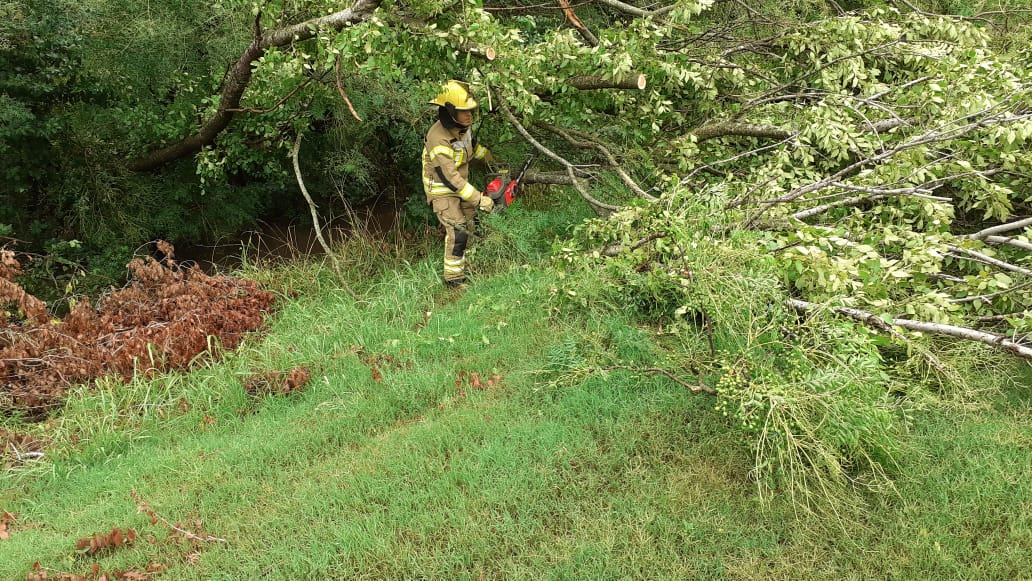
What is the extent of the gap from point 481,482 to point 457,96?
3394 mm

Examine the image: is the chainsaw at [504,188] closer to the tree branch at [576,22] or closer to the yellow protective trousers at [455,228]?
the yellow protective trousers at [455,228]

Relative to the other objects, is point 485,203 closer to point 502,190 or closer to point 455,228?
point 455,228

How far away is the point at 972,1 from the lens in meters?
6.27

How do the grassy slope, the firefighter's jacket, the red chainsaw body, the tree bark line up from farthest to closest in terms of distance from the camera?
the red chainsaw body
the firefighter's jacket
the tree bark
the grassy slope

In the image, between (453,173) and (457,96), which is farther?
(453,173)

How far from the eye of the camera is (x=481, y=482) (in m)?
3.19

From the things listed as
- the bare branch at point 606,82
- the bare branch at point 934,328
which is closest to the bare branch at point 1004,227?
the bare branch at point 934,328

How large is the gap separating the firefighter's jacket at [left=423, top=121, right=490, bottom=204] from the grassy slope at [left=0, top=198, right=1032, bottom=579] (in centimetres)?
160

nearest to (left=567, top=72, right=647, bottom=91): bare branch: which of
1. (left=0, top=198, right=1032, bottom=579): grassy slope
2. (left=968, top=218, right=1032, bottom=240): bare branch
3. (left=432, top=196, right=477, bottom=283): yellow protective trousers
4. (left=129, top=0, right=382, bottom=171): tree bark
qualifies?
(left=432, top=196, right=477, bottom=283): yellow protective trousers

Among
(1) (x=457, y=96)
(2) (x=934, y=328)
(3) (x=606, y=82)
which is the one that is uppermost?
(1) (x=457, y=96)

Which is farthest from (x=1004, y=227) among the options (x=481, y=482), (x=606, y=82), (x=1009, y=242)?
(x=481, y=482)

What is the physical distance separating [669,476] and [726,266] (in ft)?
4.16

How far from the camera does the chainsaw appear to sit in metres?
6.34

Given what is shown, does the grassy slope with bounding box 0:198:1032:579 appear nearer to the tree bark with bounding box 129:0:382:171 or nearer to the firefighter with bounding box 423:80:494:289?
the firefighter with bounding box 423:80:494:289
